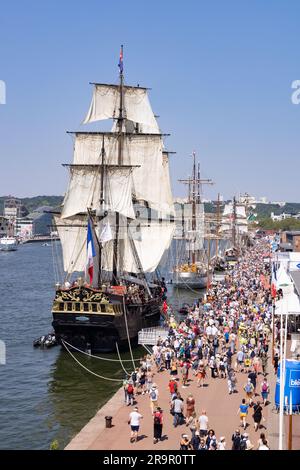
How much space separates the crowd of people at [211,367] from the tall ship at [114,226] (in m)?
4.24

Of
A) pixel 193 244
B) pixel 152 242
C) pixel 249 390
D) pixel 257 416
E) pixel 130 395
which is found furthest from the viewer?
pixel 193 244

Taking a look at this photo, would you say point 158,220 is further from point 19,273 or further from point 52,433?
point 19,273

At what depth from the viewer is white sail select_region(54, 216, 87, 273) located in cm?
5044

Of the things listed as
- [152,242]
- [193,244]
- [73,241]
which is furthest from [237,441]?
[193,244]

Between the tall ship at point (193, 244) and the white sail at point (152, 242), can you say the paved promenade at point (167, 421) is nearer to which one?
the white sail at point (152, 242)

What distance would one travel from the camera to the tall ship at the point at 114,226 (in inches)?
1576

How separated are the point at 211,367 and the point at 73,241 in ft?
78.8

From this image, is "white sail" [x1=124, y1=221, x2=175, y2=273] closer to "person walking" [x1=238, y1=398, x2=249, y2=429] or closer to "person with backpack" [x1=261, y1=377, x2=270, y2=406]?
"person with backpack" [x1=261, y1=377, x2=270, y2=406]

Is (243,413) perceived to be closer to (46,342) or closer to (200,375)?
(200,375)

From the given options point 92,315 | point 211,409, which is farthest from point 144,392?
point 92,315

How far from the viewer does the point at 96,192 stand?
49.4m

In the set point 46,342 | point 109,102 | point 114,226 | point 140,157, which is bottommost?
point 46,342

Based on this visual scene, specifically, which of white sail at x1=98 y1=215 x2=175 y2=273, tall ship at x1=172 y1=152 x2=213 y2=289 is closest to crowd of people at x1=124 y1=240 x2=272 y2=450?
white sail at x1=98 y1=215 x2=175 y2=273

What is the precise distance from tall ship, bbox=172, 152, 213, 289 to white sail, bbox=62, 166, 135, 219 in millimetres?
30699
